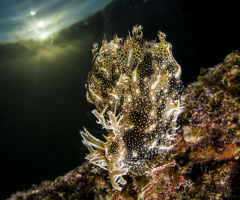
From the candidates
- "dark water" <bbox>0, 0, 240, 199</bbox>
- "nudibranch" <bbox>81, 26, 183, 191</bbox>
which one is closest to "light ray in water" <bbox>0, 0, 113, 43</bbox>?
"dark water" <bbox>0, 0, 240, 199</bbox>

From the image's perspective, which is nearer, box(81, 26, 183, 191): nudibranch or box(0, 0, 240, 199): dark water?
box(81, 26, 183, 191): nudibranch

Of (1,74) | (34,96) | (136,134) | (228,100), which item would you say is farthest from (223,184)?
(1,74)

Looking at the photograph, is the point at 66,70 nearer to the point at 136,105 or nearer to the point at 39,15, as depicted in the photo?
the point at 39,15

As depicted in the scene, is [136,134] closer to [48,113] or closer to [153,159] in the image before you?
[153,159]

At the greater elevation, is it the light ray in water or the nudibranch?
the light ray in water

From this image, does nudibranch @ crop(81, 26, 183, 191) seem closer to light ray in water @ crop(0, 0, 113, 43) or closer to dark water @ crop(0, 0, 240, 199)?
dark water @ crop(0, 0, 240, 199)

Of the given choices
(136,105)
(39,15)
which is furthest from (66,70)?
(136,105)

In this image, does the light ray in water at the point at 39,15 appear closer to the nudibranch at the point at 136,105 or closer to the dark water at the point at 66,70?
the dark water at the point at 66,70
